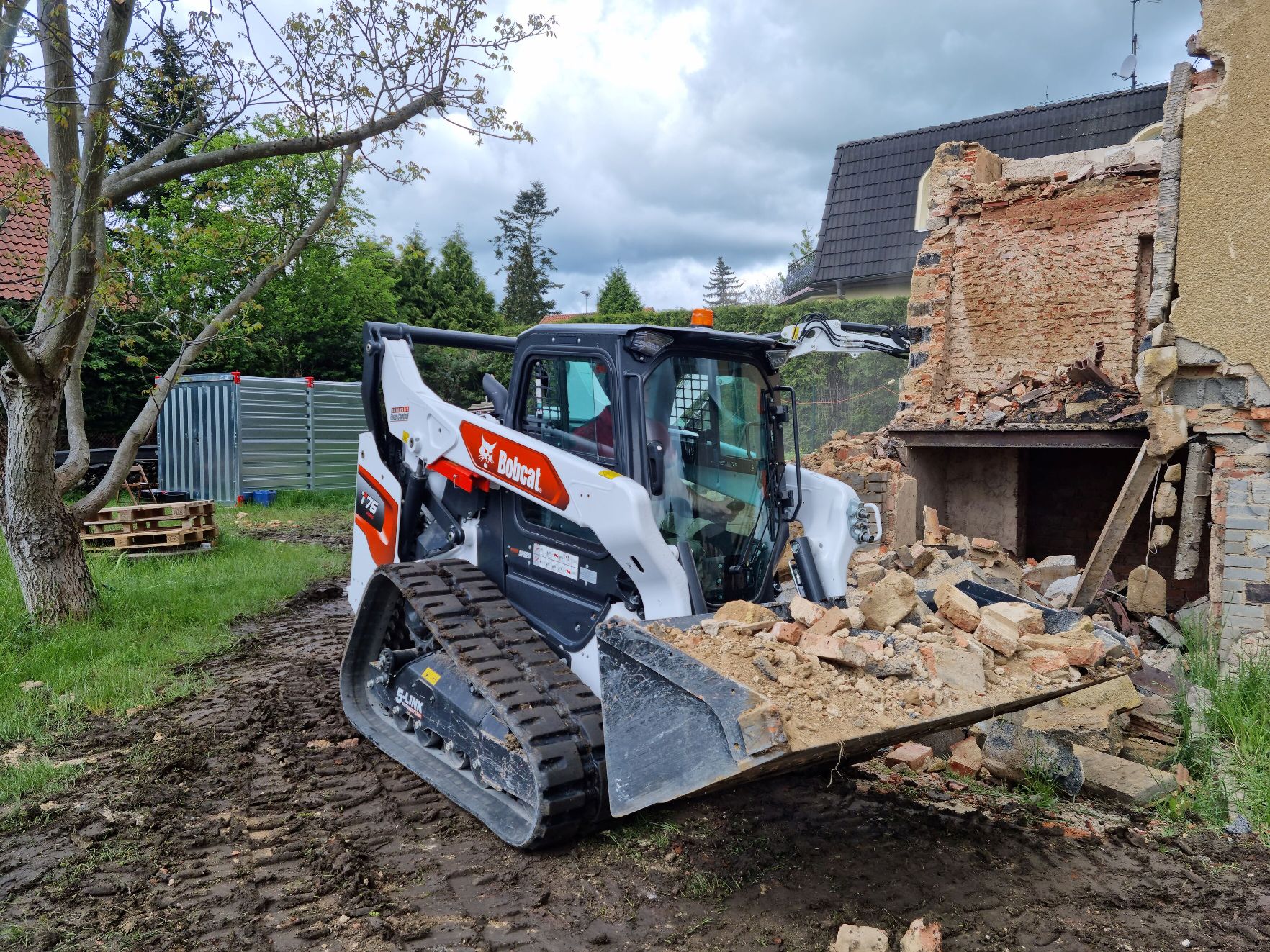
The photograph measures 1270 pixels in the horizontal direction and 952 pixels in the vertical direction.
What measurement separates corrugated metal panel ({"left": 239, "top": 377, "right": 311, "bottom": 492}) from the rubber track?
36.4ft

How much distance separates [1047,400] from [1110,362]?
85cm

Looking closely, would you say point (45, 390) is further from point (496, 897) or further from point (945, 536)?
point (945, 536)

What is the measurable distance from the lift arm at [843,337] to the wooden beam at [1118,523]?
2.92 m

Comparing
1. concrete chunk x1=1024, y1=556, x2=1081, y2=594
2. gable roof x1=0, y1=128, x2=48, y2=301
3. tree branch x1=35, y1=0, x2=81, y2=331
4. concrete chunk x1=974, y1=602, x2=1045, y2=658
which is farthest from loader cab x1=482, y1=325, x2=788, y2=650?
gable roof x1=0, y1=128, x2=48, y2=301

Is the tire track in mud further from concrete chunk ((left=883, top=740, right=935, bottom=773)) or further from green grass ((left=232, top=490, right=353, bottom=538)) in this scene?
green grass ((left=232, top=490, right=353, bottom=538))

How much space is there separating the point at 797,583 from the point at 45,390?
5.50 meters

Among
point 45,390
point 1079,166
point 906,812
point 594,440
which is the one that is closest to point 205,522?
point 45,390

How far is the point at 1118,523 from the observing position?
22.5 feet

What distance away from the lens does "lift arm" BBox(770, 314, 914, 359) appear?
28.7 feet

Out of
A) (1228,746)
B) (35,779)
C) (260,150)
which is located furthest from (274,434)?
(1228,746)

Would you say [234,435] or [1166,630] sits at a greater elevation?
[234,435]

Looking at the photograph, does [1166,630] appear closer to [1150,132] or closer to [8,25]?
[8,25]

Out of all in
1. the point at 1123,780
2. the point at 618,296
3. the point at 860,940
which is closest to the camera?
the point at 860,940

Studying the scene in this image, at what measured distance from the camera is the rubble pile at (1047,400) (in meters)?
7.78
